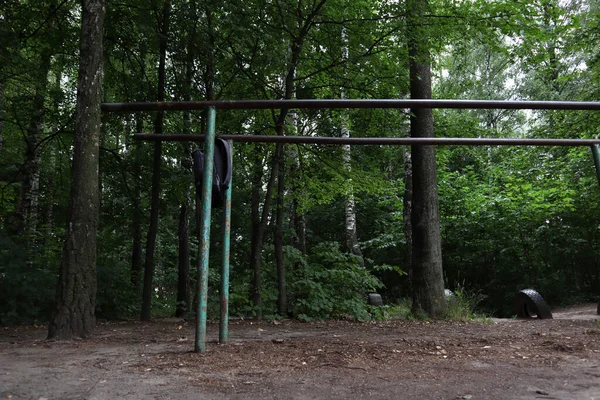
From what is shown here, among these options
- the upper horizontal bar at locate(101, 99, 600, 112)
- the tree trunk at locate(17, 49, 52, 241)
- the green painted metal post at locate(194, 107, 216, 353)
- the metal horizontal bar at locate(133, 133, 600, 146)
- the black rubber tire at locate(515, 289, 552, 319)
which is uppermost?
the tree trunk at locate(17, 49, 52, 241)

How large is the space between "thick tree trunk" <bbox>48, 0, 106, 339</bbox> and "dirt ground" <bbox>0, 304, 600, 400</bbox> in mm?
381

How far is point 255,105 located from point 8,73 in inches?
270

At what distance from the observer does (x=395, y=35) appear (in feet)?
26.1

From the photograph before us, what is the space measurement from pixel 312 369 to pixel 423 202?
5.67 m

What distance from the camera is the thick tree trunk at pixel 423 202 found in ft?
25.2

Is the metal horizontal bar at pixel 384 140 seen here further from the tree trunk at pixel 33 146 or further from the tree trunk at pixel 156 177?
the tree trunk at pixel 33 146

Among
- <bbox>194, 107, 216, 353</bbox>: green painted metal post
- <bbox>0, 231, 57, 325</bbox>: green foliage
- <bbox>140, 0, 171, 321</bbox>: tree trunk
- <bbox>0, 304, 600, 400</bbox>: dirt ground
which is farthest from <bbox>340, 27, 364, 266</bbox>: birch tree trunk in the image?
<bbox>0, 231, 57, 325</bbox>: green foliage

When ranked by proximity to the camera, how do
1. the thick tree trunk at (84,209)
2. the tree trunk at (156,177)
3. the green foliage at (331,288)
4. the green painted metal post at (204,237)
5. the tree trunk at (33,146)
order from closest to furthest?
1. the green painted metal post at (204,237)
2. the thick tree trunk at (84,209)
3. the green foliage at (331,288)
4. the tree trunk at (156,177)
5. the tree trunk at (33,146)

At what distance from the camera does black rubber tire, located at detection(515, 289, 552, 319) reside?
8.07 metres

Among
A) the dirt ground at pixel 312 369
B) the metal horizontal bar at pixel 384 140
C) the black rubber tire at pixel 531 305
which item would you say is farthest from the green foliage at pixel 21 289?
the black rubber tire at pixel 531 305

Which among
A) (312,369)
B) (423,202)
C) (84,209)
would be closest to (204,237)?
(312,369)

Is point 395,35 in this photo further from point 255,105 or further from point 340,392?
point 340,392

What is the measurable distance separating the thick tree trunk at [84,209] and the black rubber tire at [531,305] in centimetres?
754

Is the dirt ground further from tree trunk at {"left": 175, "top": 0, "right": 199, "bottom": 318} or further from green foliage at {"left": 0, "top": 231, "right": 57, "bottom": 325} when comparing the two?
tree trunk at {"left": 175, "top": 0, "right": 199, "bottom": 318}
